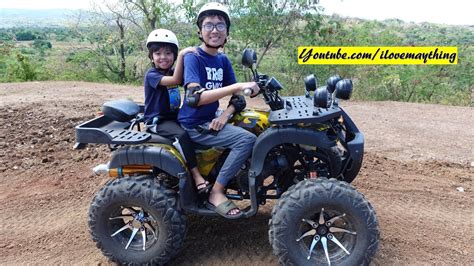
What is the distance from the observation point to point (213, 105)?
140 inches

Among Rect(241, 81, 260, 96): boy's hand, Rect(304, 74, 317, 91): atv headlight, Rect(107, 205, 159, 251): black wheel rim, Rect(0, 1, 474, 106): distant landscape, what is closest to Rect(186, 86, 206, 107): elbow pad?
Rect(241, 81, 260, 96): boy's hand

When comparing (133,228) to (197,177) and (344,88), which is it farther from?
(344,88)

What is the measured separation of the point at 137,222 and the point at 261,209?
53.7 inches

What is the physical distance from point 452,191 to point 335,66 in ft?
29.1

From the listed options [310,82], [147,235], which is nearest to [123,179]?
[147,235]

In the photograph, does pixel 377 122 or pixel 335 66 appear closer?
pixel 377 122

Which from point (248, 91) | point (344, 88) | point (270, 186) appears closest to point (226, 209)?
point (270, 186)

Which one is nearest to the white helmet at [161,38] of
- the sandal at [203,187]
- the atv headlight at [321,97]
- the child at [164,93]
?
the child at [164,93]

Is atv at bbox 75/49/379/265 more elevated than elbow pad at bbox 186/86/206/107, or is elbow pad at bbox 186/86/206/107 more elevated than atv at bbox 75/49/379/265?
elbow pad at bbox 186/86/206/107

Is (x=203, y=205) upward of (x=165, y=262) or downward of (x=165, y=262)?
upward

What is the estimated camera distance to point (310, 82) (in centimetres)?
386

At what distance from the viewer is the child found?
3.46 m

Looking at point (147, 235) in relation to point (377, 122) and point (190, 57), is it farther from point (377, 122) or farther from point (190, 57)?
point (377, 122)

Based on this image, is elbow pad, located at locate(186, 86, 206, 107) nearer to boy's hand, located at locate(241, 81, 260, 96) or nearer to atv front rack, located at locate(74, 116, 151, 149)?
boy's hand, located at locate(241, 81, 260, 96)
